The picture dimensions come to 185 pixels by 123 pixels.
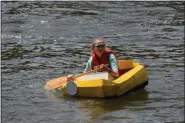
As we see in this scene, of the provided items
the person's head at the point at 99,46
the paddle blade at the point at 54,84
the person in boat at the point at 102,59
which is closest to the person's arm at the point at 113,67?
the person in boat at the point at 102,59

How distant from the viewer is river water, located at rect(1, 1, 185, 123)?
387 inches

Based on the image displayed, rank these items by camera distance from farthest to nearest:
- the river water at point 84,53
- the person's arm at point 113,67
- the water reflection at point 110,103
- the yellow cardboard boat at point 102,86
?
the person's arm at point 113,67, the yellow cardboard boat at point 102,86, the water reflection at point 110,103, the river water at point 84,53

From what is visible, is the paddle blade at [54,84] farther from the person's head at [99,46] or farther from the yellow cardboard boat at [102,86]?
the person's head at [99,46]

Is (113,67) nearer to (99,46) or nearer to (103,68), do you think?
(103,68)

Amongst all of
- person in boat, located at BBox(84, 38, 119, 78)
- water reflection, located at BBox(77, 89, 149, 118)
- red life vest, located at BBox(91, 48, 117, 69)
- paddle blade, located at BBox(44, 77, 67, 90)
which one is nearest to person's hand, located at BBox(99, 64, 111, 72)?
person in boat, located at BBox(84, 38, 119, 78)

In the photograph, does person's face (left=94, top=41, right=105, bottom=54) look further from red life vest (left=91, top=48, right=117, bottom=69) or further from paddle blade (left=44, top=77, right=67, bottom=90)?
paddle blade (left=44, top=77, right=67, bottom=90)

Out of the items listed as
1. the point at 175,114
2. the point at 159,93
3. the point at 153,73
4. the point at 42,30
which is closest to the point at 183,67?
the point at 153,73

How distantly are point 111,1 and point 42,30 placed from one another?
7.03 metres

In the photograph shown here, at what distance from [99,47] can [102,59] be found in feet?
0.98

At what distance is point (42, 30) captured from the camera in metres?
18.7

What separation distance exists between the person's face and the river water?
3.27 feet

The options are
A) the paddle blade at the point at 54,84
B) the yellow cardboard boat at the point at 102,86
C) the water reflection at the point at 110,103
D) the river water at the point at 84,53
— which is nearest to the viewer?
the river water at the point at 84,53

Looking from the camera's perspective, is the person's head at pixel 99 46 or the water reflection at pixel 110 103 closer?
the water reflection at pixel 110 103

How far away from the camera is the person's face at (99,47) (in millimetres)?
10927
